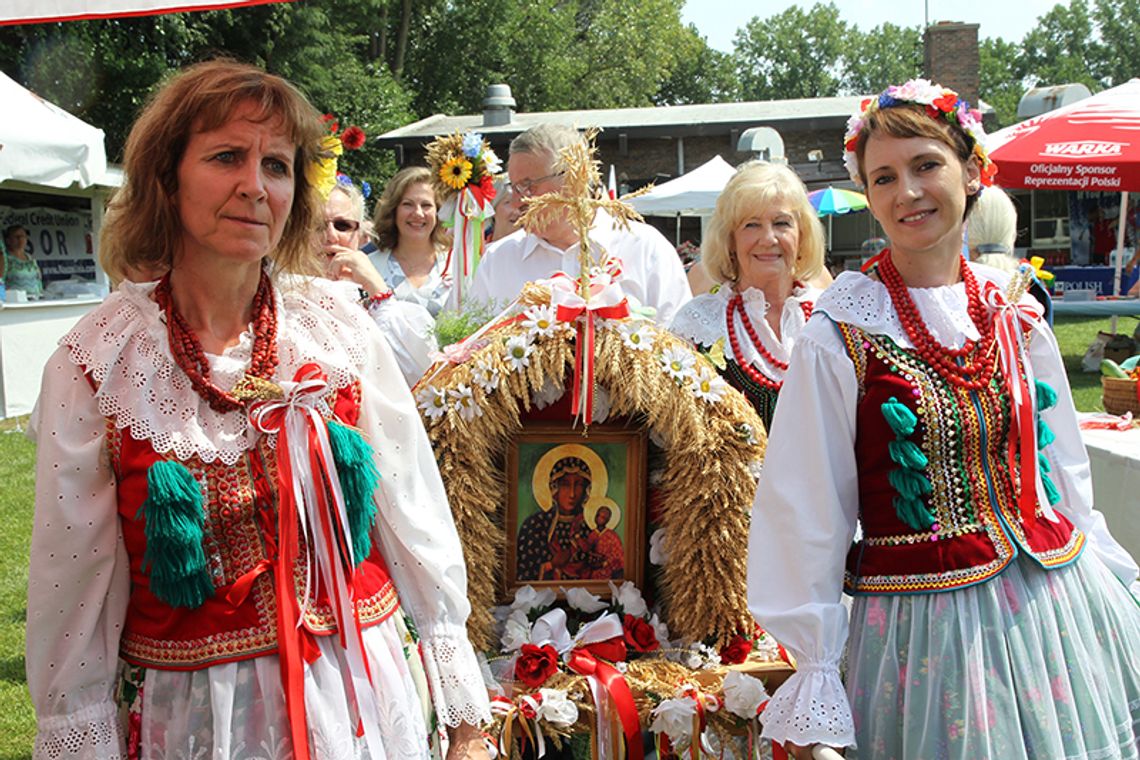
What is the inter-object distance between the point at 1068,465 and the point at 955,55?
81.3 feet

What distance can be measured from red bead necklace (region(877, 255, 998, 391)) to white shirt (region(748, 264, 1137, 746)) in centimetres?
2

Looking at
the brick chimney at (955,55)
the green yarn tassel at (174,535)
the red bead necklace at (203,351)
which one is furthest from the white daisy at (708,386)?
the brick chimney at (955,55)

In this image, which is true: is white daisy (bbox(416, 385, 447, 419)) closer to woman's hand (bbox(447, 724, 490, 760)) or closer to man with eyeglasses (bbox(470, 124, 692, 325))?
woman's hand (bbox(447, 724, 490, 760))

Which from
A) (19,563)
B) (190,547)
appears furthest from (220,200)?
(19,563)

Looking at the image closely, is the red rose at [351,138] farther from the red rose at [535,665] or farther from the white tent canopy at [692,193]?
the white tent canopy at [692,193]

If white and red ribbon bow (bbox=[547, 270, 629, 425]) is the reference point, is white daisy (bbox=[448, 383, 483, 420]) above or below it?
below

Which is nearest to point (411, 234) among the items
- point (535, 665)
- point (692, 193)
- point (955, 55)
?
point (535, 665)

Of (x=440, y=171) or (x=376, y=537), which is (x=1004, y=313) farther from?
(x=440, y=171)

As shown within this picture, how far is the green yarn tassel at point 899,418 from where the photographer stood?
6.47ft

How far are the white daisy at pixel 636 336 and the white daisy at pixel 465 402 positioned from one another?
0.40 metres

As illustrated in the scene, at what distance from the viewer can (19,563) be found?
5559mm

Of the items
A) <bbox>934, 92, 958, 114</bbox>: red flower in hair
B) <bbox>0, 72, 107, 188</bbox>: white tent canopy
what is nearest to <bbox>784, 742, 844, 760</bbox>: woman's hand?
<bbox>934, 92, 958, 114</bbox>: red flower in hair

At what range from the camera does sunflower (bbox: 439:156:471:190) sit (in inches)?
184

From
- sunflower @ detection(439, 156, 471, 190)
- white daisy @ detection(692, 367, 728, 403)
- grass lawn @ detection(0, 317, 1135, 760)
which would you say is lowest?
grass lawn @ detection(0, 317, 1135, 760)
